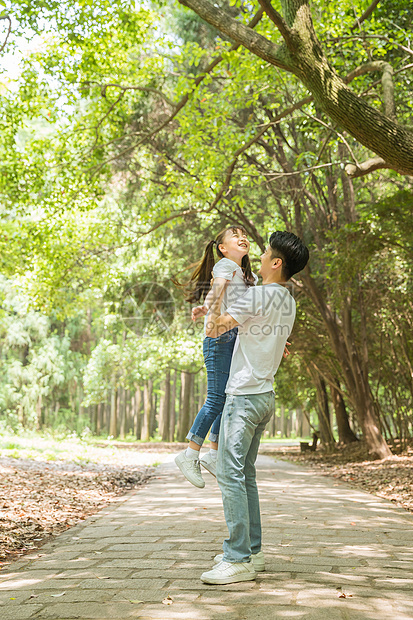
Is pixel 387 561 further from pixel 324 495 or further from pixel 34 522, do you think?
pixel 324 495

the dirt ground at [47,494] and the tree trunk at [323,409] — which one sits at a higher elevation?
the tree trunk at [323,409]

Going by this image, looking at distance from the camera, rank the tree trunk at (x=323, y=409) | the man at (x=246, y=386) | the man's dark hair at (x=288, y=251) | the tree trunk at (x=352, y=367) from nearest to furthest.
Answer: the man at (x=246, y=386) < the man's dark hair at (x=288, y=251) < the tree trunk at (x=352, y=367) < the tree trunk at (x=323, y=409)

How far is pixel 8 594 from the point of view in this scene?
135 inches

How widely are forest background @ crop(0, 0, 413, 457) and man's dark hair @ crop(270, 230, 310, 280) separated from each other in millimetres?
2154

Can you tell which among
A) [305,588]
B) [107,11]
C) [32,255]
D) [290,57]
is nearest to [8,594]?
[305,588]

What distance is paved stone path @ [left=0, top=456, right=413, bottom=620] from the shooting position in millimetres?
3059

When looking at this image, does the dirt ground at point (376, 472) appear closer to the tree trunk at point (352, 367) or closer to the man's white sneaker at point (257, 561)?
the tree trunk at point (352, 367)

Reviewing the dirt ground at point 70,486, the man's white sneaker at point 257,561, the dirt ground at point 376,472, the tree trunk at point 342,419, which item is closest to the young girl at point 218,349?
the man's white sneaker at point 257,561

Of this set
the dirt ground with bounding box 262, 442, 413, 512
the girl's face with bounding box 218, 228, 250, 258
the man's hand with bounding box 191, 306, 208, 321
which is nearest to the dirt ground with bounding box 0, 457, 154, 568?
the man's hand with bounding box 191, 306, 208, 321

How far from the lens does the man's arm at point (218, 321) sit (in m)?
3.66

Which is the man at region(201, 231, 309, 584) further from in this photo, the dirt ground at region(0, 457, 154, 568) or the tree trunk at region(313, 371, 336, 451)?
the tree trunk at region(313, 371, 336, 451)

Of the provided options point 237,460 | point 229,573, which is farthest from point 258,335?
point 229,573

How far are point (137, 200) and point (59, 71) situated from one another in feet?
Answer: 18.7

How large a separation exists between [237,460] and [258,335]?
2.57ft
